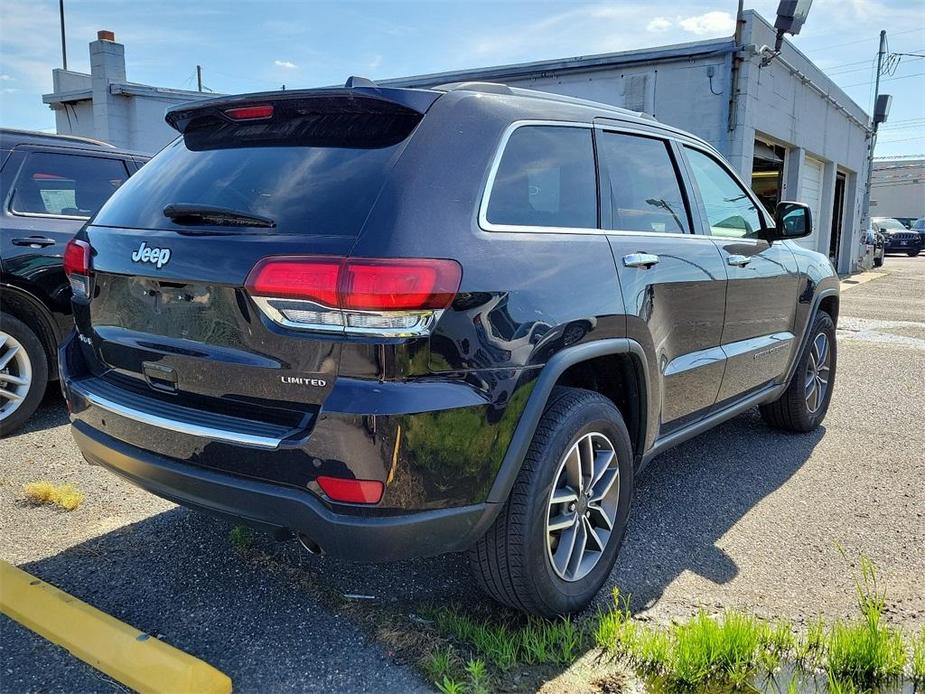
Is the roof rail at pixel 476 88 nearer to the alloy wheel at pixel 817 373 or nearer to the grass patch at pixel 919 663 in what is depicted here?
the grass patch at pixel 919 663

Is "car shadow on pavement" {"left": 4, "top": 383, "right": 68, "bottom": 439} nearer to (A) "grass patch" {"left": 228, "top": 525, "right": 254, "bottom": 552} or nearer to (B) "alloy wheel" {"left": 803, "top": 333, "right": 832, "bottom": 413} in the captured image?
(A) "grass patch" {"left": 228, "top": 525, "right": 254, "bottom": 552}

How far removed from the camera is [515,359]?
7.59ft

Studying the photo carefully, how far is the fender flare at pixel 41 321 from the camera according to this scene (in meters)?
A: 4.64

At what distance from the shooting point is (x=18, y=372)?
15.4ft

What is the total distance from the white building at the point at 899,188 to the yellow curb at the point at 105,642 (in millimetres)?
65638

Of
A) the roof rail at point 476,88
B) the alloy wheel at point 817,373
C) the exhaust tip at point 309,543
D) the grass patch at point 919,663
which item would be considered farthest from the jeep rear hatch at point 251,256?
the alloy wheel at point 817,373

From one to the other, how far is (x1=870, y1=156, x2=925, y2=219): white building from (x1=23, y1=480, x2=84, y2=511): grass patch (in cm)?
6502

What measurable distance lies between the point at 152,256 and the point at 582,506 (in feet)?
5.60

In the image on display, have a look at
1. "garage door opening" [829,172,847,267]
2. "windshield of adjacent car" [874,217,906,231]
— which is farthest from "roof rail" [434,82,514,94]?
"windshield of adjacent car" [874,217,906,231]

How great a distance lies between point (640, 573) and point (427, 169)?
1910 millimetres

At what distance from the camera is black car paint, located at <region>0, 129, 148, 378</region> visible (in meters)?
4.60

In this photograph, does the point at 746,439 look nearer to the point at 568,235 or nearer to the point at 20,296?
the point at 568,235

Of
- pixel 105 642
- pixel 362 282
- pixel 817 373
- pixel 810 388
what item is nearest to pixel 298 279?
pixel 362 282

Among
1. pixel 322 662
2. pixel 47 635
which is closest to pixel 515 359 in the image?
pixel 322 662
